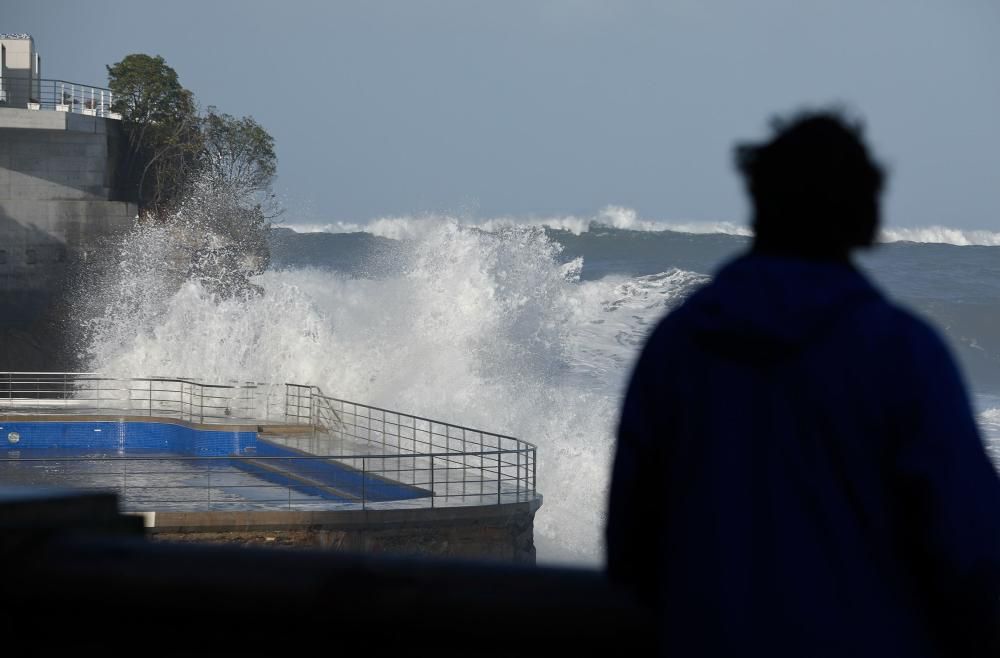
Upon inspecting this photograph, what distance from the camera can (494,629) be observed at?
1361 mm

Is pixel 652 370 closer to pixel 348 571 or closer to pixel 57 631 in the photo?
pixel 348 571

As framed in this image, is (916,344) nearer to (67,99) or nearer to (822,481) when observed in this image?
(822,481)

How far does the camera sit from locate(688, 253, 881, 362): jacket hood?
3.84ft

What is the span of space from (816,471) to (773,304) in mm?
170

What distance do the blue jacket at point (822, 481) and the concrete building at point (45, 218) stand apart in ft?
76.4

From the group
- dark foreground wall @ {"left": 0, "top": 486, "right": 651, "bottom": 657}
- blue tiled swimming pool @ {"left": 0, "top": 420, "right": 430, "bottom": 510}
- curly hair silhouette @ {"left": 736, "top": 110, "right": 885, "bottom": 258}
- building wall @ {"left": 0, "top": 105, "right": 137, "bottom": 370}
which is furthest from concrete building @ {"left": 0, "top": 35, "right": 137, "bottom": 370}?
curly hair silhouette @ {"left": 736, "top": 110, "right": 885, "bottom": 258}

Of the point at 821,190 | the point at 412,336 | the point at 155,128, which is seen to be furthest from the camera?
the point at 155,128

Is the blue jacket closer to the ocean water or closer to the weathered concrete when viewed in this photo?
the weathered concrete

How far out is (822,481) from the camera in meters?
1.16

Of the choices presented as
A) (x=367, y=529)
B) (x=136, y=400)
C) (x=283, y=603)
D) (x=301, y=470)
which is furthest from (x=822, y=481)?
(x=136, y=400)

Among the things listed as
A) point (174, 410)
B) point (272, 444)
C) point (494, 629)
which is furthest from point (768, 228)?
point (174, 410)

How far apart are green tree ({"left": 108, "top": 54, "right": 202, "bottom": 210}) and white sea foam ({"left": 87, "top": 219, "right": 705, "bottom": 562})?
4.60ft

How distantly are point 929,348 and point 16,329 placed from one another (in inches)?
931

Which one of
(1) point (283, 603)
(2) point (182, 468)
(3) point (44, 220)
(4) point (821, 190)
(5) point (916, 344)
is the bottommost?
(2) point (182, 468)
